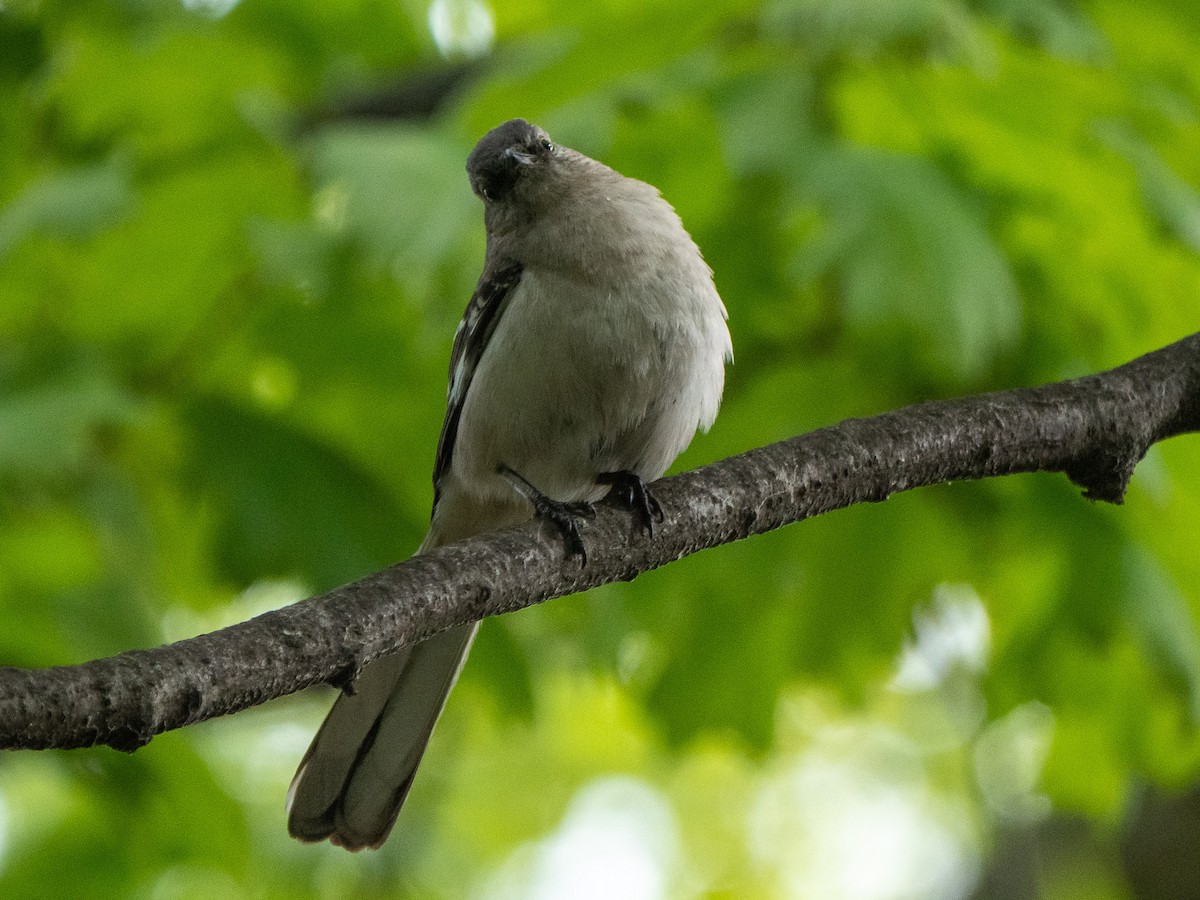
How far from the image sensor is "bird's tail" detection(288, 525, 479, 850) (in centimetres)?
402

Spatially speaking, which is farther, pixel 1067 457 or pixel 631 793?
pixel 631 793

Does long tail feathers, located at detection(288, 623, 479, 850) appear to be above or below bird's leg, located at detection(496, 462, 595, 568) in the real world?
below

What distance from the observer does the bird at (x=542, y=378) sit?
406 centimetres

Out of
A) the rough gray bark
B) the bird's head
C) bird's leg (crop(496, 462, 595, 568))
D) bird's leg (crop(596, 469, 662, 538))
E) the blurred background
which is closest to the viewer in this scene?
the rough gray bark

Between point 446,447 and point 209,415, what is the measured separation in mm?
814

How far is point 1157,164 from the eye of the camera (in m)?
4.10

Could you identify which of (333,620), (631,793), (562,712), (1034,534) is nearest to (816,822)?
(631,793)

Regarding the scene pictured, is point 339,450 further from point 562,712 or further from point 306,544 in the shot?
point 562,712

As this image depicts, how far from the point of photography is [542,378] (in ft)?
13.5

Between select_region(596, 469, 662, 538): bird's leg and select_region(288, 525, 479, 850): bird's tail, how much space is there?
0.83 m

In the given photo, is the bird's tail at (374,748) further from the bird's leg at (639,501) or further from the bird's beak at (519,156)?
the bird's beak at (519,156)

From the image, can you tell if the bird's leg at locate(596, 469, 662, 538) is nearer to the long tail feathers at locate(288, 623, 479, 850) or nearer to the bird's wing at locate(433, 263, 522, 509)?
the long tail feathers at locate(288, 623, 479, 850)

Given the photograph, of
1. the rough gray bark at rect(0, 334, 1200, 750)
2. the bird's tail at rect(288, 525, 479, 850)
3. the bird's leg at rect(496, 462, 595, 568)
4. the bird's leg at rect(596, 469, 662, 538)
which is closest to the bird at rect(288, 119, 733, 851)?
the bird's tail at rect(288, 525, 479, 850)

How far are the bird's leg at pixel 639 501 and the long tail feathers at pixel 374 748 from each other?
2.67ft
